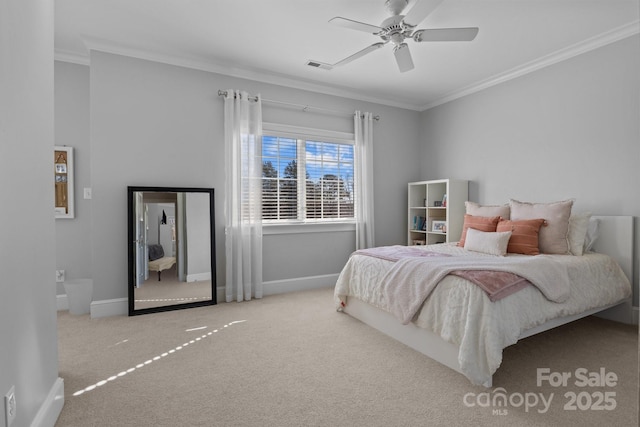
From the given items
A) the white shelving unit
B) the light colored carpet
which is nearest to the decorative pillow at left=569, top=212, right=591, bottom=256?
the light colored carpet

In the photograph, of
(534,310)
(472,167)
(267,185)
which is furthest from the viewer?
(472,167)

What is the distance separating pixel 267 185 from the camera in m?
4.21

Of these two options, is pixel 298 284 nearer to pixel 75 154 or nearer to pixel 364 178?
pixel 364 178

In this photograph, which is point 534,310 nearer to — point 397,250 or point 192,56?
point 397,250

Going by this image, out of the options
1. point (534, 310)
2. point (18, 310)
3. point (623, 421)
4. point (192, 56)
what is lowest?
point (623, 421)

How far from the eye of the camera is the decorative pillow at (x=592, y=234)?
322cm

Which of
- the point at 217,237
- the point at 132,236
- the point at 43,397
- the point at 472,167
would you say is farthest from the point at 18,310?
the point at 472,167

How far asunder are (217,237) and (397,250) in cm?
203

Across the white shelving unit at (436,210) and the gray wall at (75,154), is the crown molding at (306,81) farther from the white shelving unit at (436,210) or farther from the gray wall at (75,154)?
the white shelving unit at (436,210)

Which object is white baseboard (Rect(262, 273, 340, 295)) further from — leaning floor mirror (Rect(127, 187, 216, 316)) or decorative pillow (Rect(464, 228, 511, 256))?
decorative pillow (Rect(464, 228, 511, 256))

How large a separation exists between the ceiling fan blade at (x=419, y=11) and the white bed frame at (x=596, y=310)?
2198mm

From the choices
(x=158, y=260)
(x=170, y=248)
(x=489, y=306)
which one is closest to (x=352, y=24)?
(x=489, y=306)

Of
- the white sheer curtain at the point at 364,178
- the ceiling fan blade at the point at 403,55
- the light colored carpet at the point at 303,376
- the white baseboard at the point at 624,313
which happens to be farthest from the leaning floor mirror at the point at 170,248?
the white baseboard at the point at 624,313

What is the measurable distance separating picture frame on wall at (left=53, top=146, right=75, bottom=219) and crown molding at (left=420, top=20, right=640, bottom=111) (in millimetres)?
4756
